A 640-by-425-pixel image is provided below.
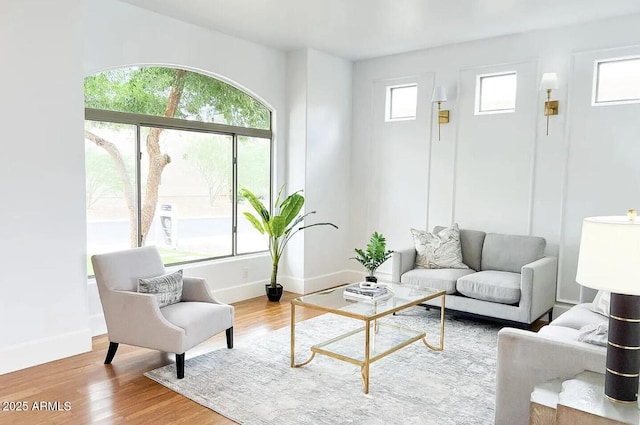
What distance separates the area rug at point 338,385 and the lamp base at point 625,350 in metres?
1.03

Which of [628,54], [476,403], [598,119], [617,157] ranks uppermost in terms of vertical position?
[628,54]

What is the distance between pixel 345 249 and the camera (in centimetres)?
673

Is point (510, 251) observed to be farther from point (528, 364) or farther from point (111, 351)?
point (111, 351)

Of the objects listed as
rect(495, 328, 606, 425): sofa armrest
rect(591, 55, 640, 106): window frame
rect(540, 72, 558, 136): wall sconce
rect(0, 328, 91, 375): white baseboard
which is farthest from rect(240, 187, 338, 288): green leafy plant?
rect(495, 328, 606, 425): sofa armrest

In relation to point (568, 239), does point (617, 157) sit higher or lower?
higher

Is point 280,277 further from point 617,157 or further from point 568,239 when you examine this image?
point 617,157

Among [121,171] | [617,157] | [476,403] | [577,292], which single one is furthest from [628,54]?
[121,171]

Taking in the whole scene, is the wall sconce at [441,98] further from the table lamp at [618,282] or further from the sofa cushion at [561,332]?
the table lamp at [618,282]

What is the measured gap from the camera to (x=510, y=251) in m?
5.02

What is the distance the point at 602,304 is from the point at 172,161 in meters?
4.16

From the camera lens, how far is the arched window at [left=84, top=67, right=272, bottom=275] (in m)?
4.44

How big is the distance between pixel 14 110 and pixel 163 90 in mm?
1624

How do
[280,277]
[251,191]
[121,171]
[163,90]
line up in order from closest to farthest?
[121,171] < [163,90] < [251,191] < [280,277]

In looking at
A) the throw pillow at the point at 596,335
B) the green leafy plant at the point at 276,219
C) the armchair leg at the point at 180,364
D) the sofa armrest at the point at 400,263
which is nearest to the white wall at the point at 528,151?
the sofa armrest at the point at 400,263
